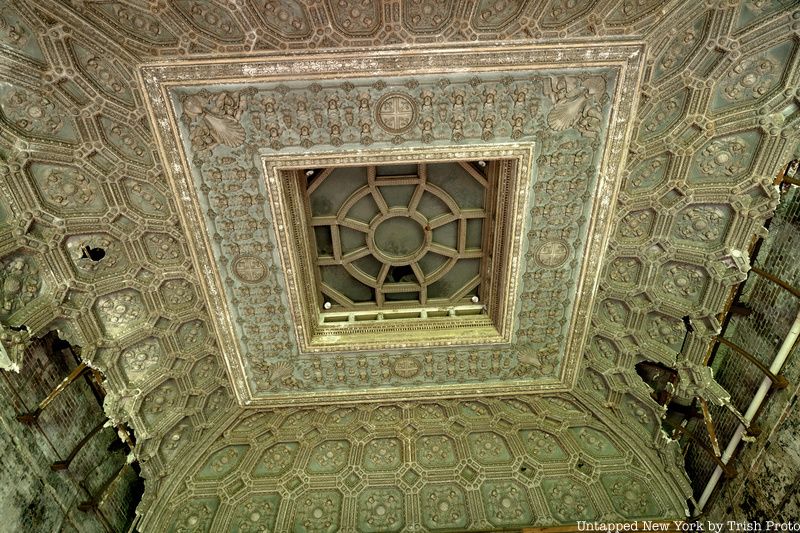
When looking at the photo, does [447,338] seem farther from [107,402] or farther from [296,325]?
[107,402]

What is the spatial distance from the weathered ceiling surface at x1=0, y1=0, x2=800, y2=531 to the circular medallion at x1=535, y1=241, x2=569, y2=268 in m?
0.04

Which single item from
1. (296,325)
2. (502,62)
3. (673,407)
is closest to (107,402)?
(296,325)

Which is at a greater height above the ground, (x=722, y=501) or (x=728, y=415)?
(x=728, y=415)

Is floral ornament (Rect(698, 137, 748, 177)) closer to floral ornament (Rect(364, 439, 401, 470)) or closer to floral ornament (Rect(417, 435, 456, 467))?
floral ornament (Rect(417, 435, 456, 467))

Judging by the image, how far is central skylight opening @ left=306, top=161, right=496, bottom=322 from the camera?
6129 millimetres

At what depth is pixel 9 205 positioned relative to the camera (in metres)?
4.71

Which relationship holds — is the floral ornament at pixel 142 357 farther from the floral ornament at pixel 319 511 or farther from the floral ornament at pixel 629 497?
the floral ornament at pixel 629 497

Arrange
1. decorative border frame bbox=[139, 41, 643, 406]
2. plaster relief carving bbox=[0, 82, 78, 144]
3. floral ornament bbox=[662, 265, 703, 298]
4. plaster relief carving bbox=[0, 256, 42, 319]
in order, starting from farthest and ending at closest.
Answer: floral ornament bbox=[662, 265, 703, 298] → plaster relief carving bbox=[0, 256, 42, 319] → decorative border frame bbox=[139, 41, 643, 406] → plaster relief carving bbox=[0, 82, 78, 144]

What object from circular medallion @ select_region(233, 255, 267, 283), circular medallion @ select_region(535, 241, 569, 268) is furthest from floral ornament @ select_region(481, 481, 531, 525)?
circular medallion @ select_region(233, 255, 267, 283)

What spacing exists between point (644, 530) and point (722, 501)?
115 cm

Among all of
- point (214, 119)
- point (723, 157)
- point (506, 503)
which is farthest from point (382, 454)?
point (723, 157)

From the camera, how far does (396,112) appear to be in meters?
4.86

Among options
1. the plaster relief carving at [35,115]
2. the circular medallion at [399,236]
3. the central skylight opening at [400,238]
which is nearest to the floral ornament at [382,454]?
the central skylight opening at [400,238]

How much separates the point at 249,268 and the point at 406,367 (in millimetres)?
2972
